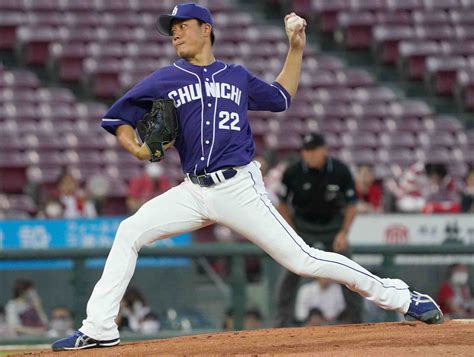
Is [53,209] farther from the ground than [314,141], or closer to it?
closer to it

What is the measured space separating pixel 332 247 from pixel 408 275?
2.46 ft

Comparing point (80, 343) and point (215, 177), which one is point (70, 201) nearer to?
point (80, 343)

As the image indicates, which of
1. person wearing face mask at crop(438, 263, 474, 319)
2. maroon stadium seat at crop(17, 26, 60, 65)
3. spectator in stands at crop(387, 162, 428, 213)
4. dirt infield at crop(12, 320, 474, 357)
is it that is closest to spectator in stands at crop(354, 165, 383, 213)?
spectator in stands at crop(387, 162, 428, 213)

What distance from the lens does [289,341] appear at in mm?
5762

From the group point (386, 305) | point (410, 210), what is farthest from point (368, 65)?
point (386, 305)

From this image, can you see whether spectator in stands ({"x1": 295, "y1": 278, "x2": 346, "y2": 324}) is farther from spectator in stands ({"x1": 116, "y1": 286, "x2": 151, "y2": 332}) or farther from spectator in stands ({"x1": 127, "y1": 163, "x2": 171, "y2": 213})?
spectator in stands ({"x1": 127, "y1": 163, "x2": 171, "y2": 213})

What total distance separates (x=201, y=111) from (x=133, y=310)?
3647 mm

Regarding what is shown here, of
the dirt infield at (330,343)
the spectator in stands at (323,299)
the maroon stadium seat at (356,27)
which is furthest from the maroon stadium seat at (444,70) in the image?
the dirt infield at (330,343)

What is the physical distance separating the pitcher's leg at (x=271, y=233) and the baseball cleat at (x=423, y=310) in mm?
293

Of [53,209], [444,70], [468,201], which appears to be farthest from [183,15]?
[444,70]

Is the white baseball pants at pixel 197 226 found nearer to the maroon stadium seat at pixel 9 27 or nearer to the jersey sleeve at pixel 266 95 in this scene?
the jersey sleeve at pixel 266 95

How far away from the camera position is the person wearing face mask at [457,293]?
8938mm

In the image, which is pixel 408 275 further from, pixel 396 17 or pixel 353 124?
pixel 396 17

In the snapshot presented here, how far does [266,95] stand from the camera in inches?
227
